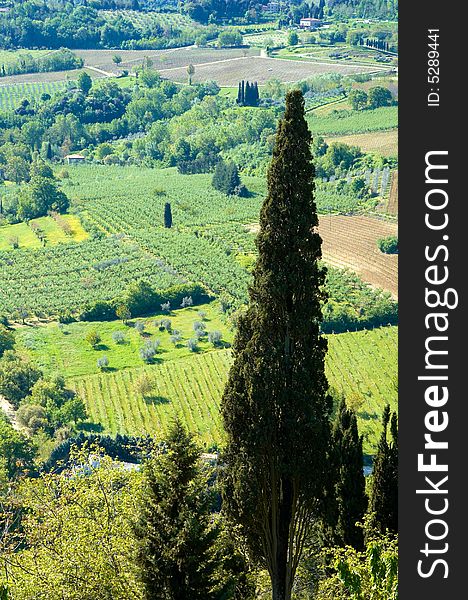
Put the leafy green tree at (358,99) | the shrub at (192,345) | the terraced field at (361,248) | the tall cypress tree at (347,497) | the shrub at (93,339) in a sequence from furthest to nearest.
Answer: the leafy green tree at (358,99) < the terraced field at (361,248) < the shrub at (93,339) < the shrub at (192,345) < the tall cypress tree at (347,497)

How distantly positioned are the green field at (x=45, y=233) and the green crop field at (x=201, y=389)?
23.6m

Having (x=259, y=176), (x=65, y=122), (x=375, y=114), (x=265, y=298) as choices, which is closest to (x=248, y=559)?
(x=265, y=298)

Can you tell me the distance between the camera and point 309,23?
136 m

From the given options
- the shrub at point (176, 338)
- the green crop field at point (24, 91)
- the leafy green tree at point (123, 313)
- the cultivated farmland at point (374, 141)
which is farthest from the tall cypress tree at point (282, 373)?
the green crop field at point (24, 91)

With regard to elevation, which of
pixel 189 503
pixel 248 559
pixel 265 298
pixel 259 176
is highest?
pixel 265 298

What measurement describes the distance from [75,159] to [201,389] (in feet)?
194

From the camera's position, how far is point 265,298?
49.2 ft

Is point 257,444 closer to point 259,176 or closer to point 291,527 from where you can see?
point 291,527

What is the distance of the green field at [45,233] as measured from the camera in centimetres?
6644

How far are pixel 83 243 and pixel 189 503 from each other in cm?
5202

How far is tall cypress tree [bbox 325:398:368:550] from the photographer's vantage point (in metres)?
19.6

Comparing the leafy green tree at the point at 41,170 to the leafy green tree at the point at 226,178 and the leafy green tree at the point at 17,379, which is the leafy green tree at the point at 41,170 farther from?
the leafy green tree at the point at 17,379

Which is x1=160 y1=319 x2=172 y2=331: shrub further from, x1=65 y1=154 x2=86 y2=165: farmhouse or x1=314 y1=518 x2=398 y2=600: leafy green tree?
x1=65 y1=154 x2=86 y2=165: farmhouse

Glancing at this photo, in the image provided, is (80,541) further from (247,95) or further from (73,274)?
(247,95)
